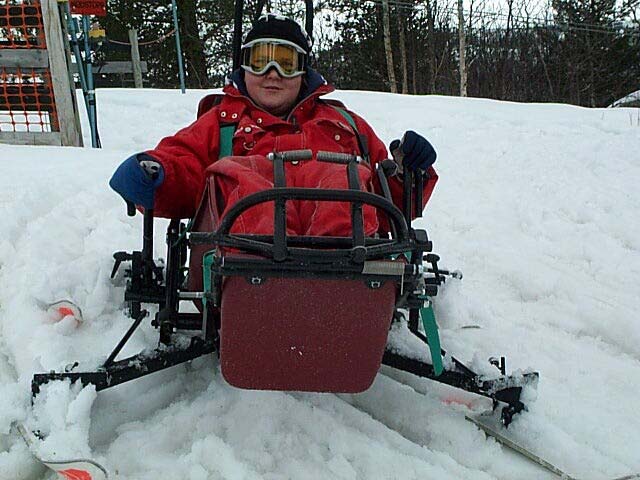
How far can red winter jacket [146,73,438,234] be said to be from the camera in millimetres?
2465

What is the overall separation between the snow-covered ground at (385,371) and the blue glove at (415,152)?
0.75m

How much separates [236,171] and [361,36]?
22723 mm

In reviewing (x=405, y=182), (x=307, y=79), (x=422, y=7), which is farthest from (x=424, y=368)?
(x=422, y=7)

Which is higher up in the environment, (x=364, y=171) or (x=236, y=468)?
(x=364, y=171)

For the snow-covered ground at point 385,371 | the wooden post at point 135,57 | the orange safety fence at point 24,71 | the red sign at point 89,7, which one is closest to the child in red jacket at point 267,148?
the snow-covered ground at point 385,371

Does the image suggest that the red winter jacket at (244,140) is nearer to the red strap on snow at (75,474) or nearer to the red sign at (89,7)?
the red strap on snow at (75,474)

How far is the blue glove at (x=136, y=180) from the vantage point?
2.16 m

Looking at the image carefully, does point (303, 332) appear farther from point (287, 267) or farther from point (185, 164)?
point (185, 164)

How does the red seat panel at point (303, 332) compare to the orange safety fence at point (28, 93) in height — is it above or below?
below

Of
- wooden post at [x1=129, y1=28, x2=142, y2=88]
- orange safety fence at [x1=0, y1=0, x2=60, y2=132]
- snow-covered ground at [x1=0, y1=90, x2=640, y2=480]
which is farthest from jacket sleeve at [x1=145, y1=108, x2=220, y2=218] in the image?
wooden post at [x1=129, y1=28, x2=142, y2=88]

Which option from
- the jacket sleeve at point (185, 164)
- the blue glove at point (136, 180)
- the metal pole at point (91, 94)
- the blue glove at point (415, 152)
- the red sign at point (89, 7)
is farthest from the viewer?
the red sign at point (89, 7)

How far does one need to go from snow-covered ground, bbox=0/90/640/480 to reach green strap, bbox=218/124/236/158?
2.60 ft

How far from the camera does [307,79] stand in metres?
2.87

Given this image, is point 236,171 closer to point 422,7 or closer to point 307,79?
point 307,79
